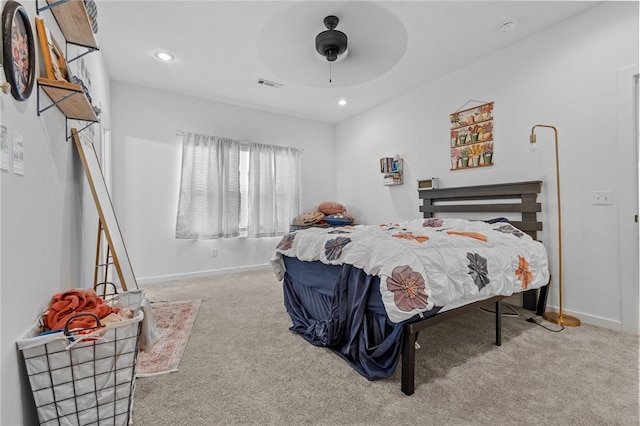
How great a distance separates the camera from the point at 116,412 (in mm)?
1149

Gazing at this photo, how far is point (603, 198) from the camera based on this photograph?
7.65 ft

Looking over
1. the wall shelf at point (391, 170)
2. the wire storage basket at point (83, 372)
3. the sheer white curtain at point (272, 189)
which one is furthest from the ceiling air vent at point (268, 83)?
the wire storage basket at point (83, 372)

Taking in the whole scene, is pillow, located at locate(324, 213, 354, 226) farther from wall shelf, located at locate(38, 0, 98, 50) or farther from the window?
wall shelf, located at locate(38, 0, 98, 50)

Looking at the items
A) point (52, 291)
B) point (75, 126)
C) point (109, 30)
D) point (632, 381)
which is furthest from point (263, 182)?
point (632, 381)

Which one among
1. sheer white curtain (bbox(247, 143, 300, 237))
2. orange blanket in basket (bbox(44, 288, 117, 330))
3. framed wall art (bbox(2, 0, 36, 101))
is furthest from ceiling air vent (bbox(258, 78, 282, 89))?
orange blanket in basket (bbox(44, 288, 117, 330))

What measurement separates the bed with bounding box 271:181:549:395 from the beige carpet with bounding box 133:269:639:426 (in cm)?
16

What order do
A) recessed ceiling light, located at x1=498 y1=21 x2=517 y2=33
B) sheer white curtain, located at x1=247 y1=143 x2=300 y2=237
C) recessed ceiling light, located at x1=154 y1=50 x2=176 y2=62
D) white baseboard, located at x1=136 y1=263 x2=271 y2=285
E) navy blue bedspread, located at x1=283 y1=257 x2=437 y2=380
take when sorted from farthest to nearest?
sheer white curtain, located at x1=247 y1=143 x2=300 y2=237 → white baseboard, located at x1=136 y1=263 x2=271 y2=285 → recessed ceiling light, located at x1=154 y1=50 x2=176 y2=62 → recessed ceiling light, located at x1=498 y1=21 x2=517 y2=33 → navy blue bedspread, located at x1=283 y1=257 x2=437 y2=380

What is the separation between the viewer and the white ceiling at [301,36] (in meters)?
2.22

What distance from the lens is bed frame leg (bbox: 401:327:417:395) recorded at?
1.46 m

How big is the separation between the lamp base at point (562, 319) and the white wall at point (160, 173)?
3683mm

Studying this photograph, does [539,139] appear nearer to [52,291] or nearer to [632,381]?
[632,381]

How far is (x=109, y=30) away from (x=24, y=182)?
7.78ft

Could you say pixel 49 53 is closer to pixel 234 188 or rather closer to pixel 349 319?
pixel 349 319

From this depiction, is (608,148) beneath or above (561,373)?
Answer: above
